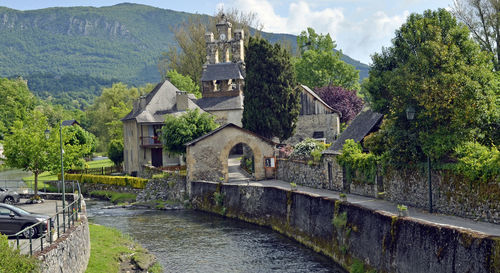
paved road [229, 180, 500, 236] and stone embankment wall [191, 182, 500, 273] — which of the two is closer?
stone embankment wall [191, 182, 500, 273]

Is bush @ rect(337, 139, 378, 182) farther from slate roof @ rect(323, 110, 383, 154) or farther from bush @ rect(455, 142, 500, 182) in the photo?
bush @ rect(455, 142, 500, 182)

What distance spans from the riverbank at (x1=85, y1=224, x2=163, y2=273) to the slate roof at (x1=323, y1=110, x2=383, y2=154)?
1442 centimetres

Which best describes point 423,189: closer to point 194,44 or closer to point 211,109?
point 211,109

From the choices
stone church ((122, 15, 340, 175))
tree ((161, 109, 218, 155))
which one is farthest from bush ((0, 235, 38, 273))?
stone church ((122, 15, 340, 175))

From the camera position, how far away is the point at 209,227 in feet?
122

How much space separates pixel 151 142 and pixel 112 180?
19.9ft

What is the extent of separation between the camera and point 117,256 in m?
27.0

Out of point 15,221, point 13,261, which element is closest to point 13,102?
point 15,221

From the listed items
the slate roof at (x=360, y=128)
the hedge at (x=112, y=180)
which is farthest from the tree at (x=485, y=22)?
the hedge at (x=112, y=180)

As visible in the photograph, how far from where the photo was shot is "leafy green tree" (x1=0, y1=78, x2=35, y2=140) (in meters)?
112

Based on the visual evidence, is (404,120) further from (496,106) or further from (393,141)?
(496,106)

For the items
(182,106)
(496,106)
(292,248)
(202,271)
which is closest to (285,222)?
(292,248)

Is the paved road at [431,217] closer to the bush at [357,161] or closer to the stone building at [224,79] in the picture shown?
the bush at [357,161]

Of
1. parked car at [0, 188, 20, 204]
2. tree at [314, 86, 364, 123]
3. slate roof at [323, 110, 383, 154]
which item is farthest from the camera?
tree at [314, 86, 364, 123]
